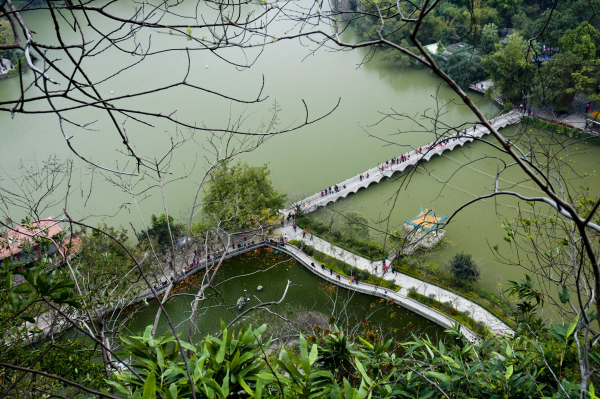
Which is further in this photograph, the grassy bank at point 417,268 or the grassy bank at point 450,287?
the grassy bank at point 417,268

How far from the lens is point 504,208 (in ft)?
40.7

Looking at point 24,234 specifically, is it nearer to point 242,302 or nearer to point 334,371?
point 334,371

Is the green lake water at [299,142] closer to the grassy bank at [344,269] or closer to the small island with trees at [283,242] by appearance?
the small island with trees at [283,242]

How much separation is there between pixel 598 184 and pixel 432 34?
11158mm

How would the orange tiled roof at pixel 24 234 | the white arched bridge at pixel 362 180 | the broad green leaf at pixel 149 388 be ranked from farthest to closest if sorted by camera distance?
the white arched bridge at pixel 362 180, the orange tiled roof at pixel 24 234, the broad green leaf at pixel 149 388

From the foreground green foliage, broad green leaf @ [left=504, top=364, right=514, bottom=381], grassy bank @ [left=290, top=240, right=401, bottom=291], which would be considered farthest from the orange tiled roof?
grassy bank @ [left=290, top=240, right=401, bottom=291]

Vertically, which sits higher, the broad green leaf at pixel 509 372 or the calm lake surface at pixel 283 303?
the calm lake surface at pixel 283 303

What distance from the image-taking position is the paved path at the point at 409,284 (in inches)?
368

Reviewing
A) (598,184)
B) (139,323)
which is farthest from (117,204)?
(598,184)

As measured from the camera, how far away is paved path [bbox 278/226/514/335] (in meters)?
9.34

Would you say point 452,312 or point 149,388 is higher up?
point 452,312

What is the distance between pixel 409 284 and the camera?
416 inches

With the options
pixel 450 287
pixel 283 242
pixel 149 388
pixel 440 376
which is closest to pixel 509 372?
pixel 440 376

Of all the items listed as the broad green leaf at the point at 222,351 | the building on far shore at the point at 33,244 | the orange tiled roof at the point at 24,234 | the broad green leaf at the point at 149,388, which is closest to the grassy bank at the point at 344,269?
the orange tiled roof at the point at 24,234
